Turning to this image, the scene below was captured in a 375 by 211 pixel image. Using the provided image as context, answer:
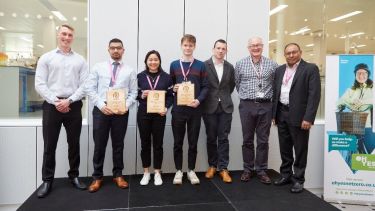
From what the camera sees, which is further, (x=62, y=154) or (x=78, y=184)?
(x=62, y=154)

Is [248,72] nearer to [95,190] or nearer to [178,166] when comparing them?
[178,166]

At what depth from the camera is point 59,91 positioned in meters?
2.89

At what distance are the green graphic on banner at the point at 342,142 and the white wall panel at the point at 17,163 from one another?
400 centimetres

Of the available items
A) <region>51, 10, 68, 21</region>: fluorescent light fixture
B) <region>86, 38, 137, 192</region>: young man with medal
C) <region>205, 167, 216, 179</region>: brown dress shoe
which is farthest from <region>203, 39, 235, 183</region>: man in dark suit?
<region>51, 10, 68, 21</region>: fluorescent light fixture

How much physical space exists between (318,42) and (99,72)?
3.77 meters

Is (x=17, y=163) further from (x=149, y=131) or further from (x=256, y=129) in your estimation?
(x=256, y=129)

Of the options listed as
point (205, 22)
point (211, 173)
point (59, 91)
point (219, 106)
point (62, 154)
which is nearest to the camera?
point (59, 91)

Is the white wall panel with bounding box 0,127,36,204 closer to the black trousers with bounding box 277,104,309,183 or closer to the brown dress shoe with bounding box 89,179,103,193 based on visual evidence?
the brown dress shoe with bounding box 89,179,103,193

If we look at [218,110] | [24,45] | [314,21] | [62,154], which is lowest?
[62,154]

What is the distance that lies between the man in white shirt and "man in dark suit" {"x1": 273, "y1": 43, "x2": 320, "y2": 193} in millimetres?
2253

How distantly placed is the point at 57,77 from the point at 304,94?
266 centimetres

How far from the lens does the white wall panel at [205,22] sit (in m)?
3.92

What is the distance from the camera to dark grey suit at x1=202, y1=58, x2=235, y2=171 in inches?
132

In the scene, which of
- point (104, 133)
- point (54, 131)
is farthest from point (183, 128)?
point (54, 131)
